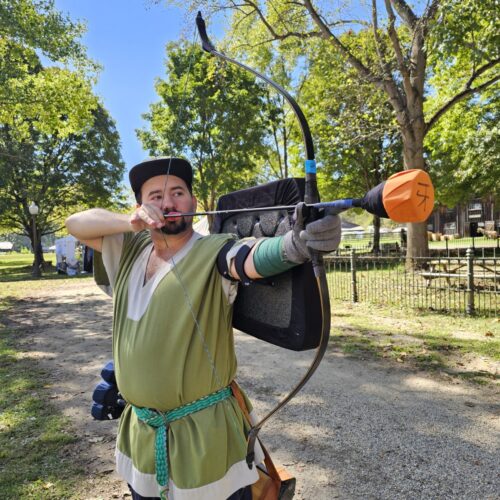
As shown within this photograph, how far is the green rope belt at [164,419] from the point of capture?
5.05ft

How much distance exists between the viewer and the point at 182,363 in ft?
4.98

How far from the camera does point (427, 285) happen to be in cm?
941

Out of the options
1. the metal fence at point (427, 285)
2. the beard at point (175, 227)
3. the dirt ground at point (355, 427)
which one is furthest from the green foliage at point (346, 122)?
the beard at point (175, 227)

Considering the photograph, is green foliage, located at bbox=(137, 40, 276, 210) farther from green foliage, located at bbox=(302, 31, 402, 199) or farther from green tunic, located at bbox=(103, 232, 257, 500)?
green foliage, located at bbox=(302, 31, 402, 199)

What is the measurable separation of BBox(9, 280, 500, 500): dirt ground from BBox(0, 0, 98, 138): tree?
293 inches

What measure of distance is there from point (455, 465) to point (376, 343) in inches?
137

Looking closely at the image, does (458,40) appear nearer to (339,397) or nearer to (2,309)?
(339,397)

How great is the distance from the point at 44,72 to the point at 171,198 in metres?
12.5

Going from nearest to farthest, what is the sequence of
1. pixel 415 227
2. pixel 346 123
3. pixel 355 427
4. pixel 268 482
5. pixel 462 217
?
pixel 268 482
pixel 355 427
pixel 415 227
pixel 346 123
pixel 462 217

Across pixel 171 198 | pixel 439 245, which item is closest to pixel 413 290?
pixel 171 198

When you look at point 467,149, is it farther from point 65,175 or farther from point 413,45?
point 65,175

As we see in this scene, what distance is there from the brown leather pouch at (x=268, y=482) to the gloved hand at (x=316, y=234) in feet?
2.75

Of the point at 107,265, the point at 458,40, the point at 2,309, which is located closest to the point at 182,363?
the point at 107,265

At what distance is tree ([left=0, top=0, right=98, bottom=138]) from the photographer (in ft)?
32.1
